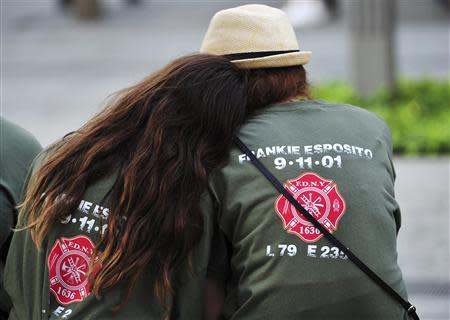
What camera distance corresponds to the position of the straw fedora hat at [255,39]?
2703 mm

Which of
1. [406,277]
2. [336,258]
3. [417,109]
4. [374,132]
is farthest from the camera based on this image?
[417,109]

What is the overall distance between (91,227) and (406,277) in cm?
373

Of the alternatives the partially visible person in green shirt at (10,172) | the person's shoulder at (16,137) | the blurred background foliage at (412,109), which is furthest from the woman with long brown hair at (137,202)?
the blurred background foliage at (412,109)

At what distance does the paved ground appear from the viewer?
6.51m

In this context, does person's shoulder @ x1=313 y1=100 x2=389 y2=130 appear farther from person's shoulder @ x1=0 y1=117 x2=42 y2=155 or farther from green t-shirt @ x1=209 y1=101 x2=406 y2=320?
person's shoulder @ x1=0 y1=117 x2=42 y2=155

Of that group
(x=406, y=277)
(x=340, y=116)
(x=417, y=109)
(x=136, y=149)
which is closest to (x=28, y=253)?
(x=136, y=149)

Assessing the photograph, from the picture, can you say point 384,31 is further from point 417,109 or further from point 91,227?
point 91,227

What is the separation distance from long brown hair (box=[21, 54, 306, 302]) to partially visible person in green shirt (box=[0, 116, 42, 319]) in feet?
1.27

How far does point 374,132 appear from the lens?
8.85 ft

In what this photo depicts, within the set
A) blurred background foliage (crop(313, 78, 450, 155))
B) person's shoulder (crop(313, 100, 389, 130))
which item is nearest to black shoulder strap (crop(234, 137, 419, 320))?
person's shoulder (crop(313, 100, 389, 130))

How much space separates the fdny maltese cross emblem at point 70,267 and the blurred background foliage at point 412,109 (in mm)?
6143

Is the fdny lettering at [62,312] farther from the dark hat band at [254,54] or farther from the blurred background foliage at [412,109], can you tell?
the blurred background foliage at [412,109]

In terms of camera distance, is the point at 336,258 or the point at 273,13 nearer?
the point at 336,258

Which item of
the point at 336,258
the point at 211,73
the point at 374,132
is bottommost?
the point at 336,258
